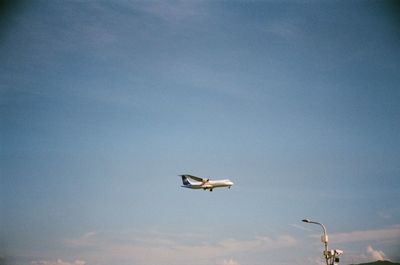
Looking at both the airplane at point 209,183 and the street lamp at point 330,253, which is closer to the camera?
the street lamp at point 330,253

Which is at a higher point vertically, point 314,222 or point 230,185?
point 230,185

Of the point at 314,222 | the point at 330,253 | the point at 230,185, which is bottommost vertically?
the point at 330,253

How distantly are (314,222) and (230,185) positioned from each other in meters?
49.2

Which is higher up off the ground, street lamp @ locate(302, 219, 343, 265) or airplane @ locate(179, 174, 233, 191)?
airplane @ locate(179, 174, 233, 191)

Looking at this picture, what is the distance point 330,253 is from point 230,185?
165 ft

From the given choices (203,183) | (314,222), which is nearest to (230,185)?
(203,183)

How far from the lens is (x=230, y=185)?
80.7 m

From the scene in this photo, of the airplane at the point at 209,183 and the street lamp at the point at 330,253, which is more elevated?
the airplane at the point at 209,183

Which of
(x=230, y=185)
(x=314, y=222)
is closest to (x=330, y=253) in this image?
(x=314, y=222)

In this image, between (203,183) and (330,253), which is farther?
(203,183)

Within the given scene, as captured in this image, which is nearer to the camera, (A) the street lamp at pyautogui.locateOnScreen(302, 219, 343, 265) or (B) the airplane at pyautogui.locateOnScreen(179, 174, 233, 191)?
(A) the street lamp at pyautogui.locateOnScreen(302, 219, 343, 265)

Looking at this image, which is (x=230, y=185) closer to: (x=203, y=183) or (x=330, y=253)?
(x=203, y=183)

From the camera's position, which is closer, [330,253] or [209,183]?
[330,253]

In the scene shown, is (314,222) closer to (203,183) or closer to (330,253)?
(330,253)
